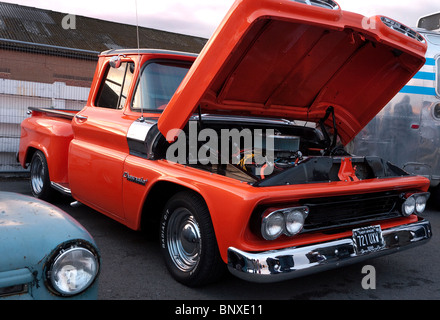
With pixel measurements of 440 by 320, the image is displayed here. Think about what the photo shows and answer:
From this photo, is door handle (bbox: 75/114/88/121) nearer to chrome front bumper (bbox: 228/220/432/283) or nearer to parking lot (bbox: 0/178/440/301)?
parking lot (bbox: 0/178/440/301)

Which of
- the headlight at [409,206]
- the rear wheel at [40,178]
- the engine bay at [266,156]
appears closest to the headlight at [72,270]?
the engine bay at [266,156]

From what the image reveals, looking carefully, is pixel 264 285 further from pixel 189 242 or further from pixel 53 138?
pixel 53 138

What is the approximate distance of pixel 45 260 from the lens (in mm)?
1861

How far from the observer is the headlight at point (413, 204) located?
11.9ft

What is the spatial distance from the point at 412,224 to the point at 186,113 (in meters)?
2.04

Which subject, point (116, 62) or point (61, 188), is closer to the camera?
point (116, 62)

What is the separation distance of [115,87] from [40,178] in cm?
211

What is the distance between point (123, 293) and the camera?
3221 millimetres

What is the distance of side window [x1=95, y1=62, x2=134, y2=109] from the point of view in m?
4.28

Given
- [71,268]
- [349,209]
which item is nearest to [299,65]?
[349,209]

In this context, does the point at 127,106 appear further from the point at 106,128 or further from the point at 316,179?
the point at 316,179

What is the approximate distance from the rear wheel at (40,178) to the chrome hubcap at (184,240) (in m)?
2.56

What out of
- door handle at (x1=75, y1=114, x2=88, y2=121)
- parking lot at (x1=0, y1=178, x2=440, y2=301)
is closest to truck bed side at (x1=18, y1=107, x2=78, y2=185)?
door handle at (x1=75, y1=114, x2=88, y2=121)
